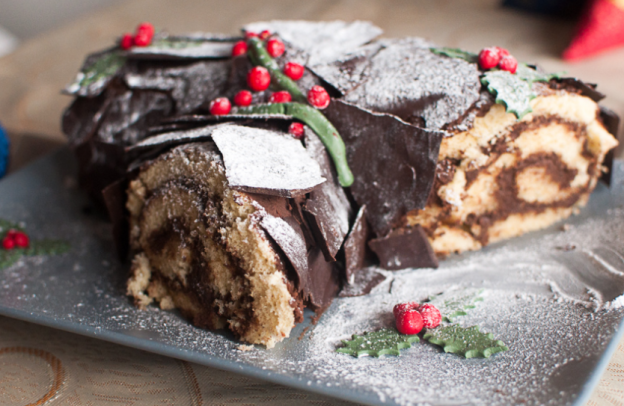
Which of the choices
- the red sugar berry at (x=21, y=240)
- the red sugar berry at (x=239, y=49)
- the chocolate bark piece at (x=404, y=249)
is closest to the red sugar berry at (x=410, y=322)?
the chocolate bark piece at (x=404, y=249)

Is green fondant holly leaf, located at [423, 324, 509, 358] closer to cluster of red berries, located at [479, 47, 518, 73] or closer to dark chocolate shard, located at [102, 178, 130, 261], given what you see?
cluster of red berries, located at [479, 47, 518, 73]

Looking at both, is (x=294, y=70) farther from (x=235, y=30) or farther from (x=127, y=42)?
(x=235, y=30)

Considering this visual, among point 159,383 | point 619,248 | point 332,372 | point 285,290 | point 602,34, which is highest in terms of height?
point 602,34

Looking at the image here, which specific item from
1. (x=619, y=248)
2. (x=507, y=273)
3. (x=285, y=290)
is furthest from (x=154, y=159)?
(x=619, y=248)

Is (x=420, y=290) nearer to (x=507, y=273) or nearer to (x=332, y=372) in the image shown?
(x=507, y=273)

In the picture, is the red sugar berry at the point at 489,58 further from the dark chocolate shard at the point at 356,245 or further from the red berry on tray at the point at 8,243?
the red berry on tray at the point at 8,243

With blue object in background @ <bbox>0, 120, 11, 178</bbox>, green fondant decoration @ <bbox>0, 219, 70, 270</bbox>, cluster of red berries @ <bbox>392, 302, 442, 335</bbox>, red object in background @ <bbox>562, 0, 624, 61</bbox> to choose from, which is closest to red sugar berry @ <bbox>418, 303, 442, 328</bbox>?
cluster of red berries @ <bbox>392, 302, 442, 335</bbox>
